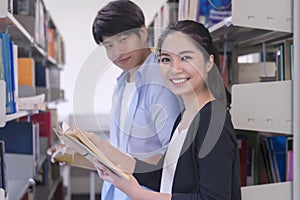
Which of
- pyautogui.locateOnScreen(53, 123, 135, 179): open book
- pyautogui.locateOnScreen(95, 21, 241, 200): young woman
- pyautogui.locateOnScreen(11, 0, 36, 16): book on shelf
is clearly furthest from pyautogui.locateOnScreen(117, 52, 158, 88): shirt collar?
pyautogui.locateOnScreen(11, 0, 36, 16): book on shelf

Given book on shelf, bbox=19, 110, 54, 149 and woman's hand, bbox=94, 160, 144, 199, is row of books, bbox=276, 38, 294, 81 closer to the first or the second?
woman's hand, bbox=94, 160, 144, 199

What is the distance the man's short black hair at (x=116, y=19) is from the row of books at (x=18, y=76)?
37cm

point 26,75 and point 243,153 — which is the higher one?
point 26,75

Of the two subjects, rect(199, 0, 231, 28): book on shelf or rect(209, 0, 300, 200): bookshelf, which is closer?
rect(209, 0, 300, 200): bookshelf

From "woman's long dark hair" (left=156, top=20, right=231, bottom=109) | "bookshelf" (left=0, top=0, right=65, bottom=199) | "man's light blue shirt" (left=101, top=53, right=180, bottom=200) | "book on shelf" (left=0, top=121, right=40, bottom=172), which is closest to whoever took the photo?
"woman's long dark hair" (left=156, top=20, right=231, bottom=109)

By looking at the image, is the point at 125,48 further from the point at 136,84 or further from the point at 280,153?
the point at 280,153

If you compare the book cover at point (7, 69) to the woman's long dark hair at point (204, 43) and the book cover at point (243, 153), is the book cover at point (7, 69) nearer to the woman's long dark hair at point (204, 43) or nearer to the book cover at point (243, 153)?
the woman's long dark hair at point (204, 43)

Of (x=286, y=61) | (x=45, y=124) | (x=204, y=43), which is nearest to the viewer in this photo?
(x=204, y=43)

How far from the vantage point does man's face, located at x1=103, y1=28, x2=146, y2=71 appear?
4.55 feet

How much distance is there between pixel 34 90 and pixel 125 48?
1206 millimetres

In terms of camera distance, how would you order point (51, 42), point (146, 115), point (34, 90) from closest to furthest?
point (146, 115)
point (34, 90)
point (51, 42)

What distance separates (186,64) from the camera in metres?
1.21

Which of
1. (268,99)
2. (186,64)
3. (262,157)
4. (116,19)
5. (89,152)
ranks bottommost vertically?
(262,157)

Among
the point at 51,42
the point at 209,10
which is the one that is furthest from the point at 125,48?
the point at 51,42
